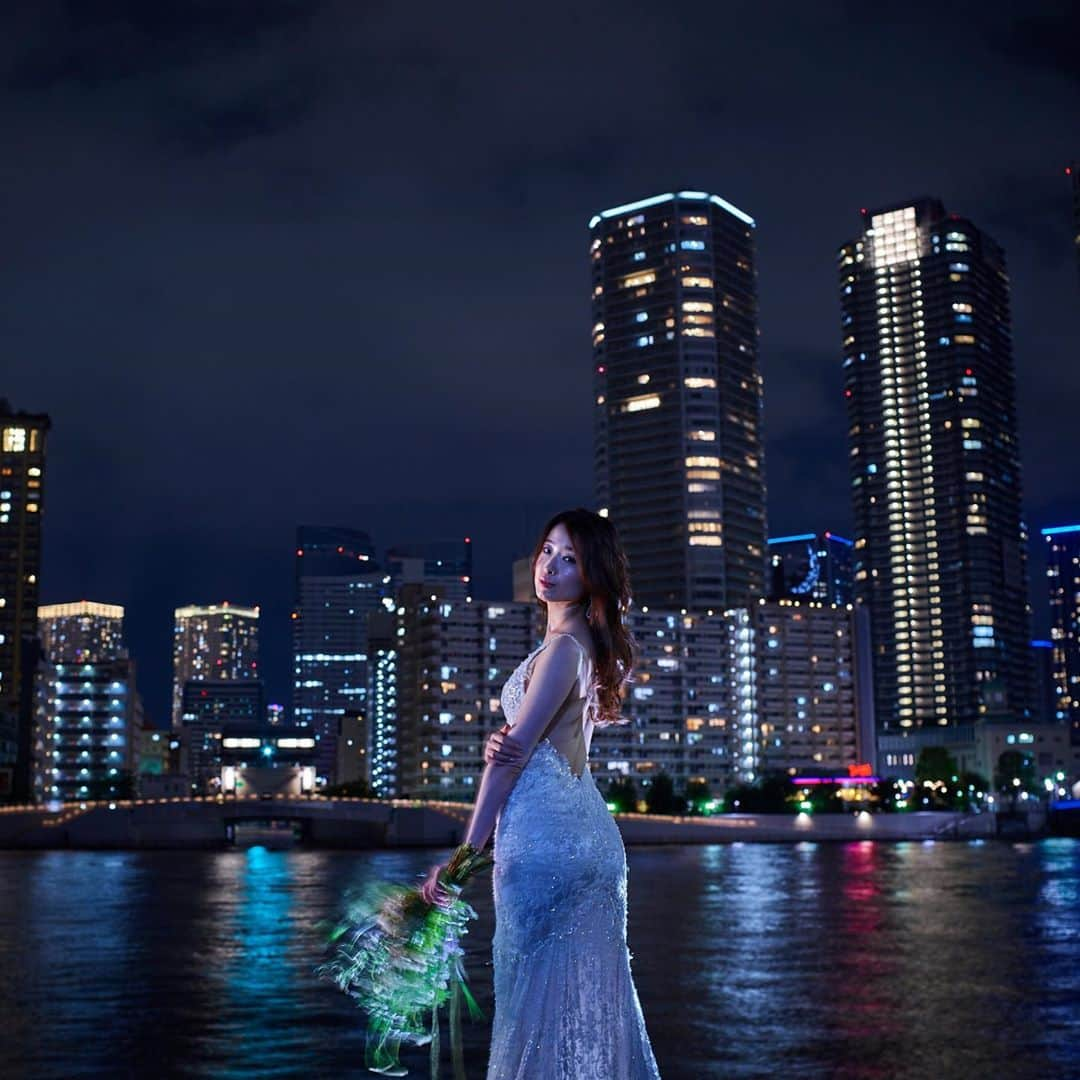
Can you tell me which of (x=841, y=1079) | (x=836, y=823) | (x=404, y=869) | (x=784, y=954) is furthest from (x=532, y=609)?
(x=841, y=1079)

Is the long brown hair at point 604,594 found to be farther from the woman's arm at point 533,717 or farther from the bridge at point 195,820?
the bridge at point 195,820

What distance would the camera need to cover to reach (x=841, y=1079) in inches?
488

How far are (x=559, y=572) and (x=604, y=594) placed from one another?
0.19 m

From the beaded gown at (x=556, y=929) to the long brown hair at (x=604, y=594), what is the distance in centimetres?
14

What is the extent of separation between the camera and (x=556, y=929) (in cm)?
496

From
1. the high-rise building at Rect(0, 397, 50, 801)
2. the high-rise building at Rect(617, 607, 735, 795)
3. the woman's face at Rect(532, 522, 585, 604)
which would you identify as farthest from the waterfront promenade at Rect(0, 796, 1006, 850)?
the woman's face at Rect(532, 522, 585, 604)

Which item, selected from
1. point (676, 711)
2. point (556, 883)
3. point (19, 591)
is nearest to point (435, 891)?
point (556, 883)

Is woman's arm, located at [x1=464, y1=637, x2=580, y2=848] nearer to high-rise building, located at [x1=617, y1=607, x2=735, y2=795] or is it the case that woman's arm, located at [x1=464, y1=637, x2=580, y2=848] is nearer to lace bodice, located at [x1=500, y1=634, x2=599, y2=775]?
lace bodice, located at [x1=500, y1=634, x2=599, y2=775]

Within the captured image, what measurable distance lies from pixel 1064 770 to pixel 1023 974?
168964mm

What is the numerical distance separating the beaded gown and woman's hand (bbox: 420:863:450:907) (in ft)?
0.72

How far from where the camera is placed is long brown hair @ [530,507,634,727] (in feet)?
16.9

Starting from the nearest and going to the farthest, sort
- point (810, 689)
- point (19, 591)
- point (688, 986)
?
point (688, 986)
point (810, 689)
point (19, 591)

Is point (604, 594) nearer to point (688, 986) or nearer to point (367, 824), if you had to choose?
point (688, 986)

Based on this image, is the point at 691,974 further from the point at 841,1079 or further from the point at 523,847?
the point at 523,847
